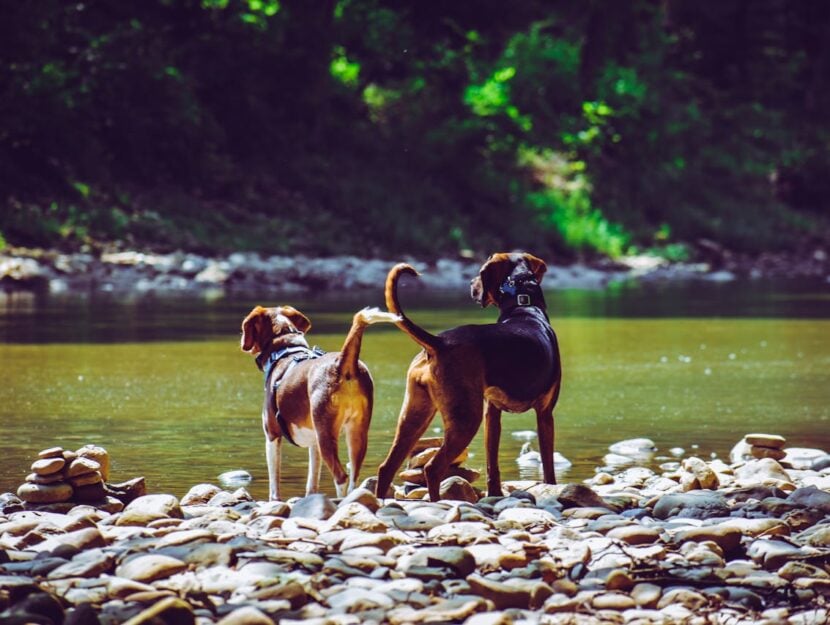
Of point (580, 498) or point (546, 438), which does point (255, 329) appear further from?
point (580, 498)

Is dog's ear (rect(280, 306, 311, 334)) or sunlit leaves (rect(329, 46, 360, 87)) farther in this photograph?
sunlit leaves (rect(329, 46, 360, 87))

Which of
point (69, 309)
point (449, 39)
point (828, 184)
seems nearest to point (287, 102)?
point (449, 39)

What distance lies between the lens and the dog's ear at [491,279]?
8.15 meters

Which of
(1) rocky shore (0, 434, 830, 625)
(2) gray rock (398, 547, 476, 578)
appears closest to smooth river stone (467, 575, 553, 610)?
(1) rocky shore (0, 434, 830, 625)

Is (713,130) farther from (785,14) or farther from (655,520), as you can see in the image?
(655,520)

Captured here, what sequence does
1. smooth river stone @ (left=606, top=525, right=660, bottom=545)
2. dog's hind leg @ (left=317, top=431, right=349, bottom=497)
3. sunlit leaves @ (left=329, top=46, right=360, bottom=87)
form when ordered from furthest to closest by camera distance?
sunlit leaves @ (left=329, top=46, right=360, bottom=87) < dog's hind leg @ (left=317, top=431, right=349, bottom=497) < smooth river stone @ (left=606, top=525, right=660, bottom=545)

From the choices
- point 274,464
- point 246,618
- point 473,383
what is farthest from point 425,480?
point 246,618

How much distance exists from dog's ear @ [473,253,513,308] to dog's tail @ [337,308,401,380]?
0.94m

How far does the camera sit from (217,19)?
3597 centimetres

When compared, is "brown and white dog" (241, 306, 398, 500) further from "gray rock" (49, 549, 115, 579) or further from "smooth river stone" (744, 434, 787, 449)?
"smooth river stone" (744, 434, 787, 449)

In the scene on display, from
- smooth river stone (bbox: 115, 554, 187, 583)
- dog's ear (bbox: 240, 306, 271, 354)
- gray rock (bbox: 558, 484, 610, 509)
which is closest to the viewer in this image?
smooth river stone (bbox: 115, 554, 187, 583)

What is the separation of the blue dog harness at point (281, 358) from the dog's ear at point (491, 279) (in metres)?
0.94

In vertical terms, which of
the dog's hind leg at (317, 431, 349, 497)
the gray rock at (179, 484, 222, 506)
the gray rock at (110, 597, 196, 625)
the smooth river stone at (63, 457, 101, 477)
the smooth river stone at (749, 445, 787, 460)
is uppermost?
the dog's hind leg at (317, 431, 349, 497)

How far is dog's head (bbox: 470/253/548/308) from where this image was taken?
26.7 feet
